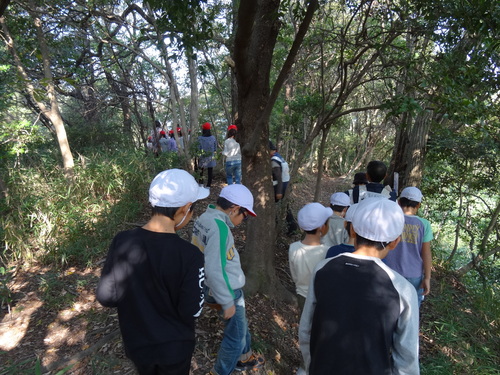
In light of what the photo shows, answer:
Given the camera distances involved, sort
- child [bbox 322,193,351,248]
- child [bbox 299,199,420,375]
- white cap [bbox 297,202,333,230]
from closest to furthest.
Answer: child [bbox 299,199,420,375]
white cap [bbox 297,202,333,230]
child [bbox 322,193,351,248]

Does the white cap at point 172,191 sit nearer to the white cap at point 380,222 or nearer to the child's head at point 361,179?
the white cap at point 380,222

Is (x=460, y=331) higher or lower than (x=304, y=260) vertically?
lower

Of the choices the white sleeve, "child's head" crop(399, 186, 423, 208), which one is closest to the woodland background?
"child's head" crop(399, 186, 423, 208)

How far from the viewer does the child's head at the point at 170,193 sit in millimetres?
1492

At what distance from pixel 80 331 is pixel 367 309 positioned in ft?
10.3

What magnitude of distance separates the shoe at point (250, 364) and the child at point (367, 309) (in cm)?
147

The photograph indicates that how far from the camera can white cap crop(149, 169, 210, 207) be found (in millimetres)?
1492

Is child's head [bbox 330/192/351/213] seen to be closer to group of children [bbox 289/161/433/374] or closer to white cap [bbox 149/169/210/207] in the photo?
group of children [bbox 289/161/433/374]

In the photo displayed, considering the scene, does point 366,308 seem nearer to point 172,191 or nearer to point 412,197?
point 172,191

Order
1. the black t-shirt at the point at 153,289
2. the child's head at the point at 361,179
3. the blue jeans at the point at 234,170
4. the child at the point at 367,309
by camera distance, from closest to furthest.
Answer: the child at the point at 367,309 < the black t-shirt at the point at 153,289 < the child's head at the point at 361,179 < the blue jeans at the point at 234,170

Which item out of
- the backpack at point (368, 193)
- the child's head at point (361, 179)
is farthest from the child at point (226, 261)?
the child's head at point (361, 179)

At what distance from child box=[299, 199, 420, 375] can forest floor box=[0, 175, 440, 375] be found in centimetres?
171

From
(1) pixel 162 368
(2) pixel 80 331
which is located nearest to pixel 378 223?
(1) pixel 162 368

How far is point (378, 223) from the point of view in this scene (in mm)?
1389
